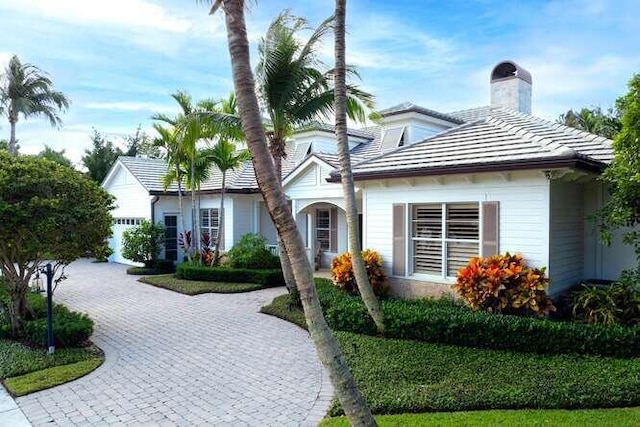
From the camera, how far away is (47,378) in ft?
24.8

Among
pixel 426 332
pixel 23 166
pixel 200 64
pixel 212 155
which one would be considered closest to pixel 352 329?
pixel 426 332

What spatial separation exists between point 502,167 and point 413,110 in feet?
27.0

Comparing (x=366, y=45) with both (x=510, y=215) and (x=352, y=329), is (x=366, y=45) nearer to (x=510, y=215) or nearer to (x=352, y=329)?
(x=510, y=215)

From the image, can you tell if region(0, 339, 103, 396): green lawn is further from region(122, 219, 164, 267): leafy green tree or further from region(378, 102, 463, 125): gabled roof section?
region(378, 102, 463, 125): gabled roof section

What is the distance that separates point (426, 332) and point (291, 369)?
2707 millimetres

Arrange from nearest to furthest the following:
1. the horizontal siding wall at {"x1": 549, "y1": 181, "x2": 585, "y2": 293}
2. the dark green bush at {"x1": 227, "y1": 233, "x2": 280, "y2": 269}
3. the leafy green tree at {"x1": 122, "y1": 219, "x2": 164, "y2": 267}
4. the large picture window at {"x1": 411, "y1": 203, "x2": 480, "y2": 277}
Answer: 1. the horizontal siding wall at {"x1": 549, "y1": 181, "x2": 585, "y2": 293}
2. the large picture window at {"x1": 411, "y1": 203, "x2": 480, "y2": 277}
3. the dark green bush at {"x1": 227, "y1": 233, "x2": 280, "y2": 269}
4. the leafy green tree at {"x1": 122, "y1": 219, "x2": 164, "y2": 267}

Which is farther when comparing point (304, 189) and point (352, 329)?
point (304, 189)

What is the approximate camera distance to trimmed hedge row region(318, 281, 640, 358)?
25.1 ft

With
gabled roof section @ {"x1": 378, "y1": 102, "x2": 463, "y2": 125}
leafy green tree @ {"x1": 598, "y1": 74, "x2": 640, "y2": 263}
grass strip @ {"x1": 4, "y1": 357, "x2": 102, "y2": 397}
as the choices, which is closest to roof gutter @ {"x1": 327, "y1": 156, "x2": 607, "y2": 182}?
leafy green tree @ {"x1": 598, "y1": 74, "x2": 640, "y2": 263}

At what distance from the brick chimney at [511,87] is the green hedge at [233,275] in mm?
10743

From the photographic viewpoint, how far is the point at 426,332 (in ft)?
28.6

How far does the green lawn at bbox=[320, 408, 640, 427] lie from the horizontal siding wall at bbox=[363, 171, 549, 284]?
12.9ft

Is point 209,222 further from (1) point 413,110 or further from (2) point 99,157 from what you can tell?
(2) point 99,157

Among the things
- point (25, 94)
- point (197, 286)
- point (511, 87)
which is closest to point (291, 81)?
point (197, 286)
